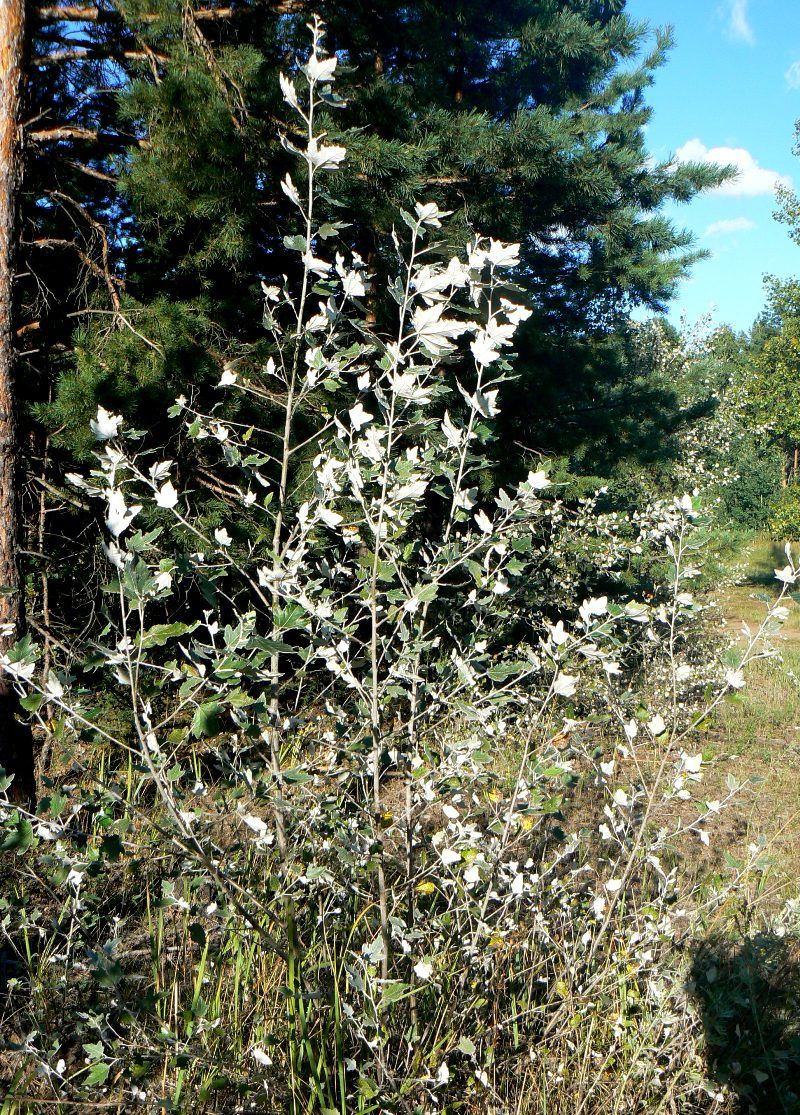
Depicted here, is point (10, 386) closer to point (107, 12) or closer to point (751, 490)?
point (107, 12)

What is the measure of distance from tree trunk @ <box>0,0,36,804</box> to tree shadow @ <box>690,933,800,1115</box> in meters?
2.42

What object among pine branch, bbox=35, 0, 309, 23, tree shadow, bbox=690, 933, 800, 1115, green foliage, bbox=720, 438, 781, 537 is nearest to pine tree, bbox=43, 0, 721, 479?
pine branch, bbox=35, 0, 309, 23

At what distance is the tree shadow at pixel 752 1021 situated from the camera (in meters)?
1.96

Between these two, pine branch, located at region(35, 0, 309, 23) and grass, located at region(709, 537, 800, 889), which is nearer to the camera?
grass, located at region(709, 537, 800, 889)

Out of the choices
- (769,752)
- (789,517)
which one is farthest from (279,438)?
(789,517)

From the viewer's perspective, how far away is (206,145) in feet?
11.8

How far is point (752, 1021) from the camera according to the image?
2281mm

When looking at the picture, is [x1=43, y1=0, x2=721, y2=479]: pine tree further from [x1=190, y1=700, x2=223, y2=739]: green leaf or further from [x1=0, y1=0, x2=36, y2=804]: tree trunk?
[x1=190, y1=700, x2=223, y2=739]: green leaf

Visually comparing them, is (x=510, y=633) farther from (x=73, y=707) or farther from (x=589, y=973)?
(x=73, y=707)

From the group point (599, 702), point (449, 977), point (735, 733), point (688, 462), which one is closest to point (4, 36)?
point (449, 977)

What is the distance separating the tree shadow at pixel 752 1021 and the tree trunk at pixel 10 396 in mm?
2423

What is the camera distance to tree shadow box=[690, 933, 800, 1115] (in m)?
1.96

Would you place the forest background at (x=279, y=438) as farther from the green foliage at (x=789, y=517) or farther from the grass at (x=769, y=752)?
the green foliage at (x=789, y=517)

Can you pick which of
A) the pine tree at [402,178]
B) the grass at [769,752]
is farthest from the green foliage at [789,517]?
the pine tree at [402,178]
